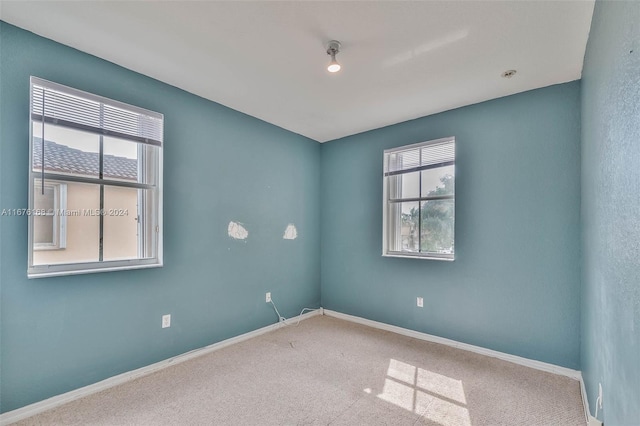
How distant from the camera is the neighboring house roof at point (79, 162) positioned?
2.04 meters

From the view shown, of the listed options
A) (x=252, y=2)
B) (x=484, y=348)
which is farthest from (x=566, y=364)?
(x=252, y=2)

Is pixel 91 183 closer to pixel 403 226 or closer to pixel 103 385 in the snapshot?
pixel 103 385

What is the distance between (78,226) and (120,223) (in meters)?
0.29

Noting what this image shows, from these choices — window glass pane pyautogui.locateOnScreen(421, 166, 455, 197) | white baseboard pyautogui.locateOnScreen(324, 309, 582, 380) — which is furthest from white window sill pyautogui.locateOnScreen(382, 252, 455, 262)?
white baseboard pyautogui.locateOnScreen(324, 309, 582, 380)

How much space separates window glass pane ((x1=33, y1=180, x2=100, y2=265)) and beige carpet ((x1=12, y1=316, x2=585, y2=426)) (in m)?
1.03

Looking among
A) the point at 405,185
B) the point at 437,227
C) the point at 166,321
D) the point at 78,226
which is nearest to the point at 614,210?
the point at 437,227

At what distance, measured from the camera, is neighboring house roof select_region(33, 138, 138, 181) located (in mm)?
2037

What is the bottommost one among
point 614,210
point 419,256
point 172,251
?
point 419,256

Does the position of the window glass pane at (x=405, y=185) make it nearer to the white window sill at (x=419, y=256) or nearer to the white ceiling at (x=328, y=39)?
the white window sill at (x=419, y=256)

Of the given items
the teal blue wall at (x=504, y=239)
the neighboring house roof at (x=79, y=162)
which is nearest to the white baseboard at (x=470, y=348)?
the teal blue wall at (x=504, y=239)

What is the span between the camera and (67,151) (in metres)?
2.15

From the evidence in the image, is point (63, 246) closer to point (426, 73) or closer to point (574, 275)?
point (426, 73)

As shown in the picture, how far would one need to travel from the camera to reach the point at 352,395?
216cm

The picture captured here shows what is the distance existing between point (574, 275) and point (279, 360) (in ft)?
8.86
